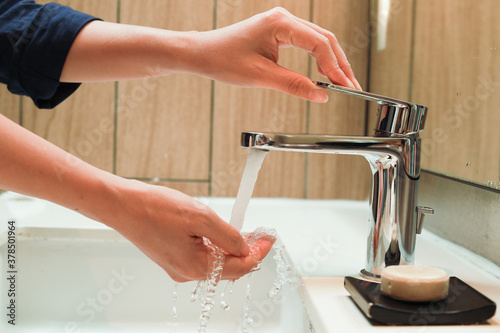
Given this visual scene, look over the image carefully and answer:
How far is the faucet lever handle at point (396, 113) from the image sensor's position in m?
0.51

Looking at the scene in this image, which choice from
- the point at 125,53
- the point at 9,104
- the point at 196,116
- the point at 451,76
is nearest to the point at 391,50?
the point at 451,76

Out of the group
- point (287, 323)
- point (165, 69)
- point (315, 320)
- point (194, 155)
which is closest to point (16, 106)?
point (194, 155)

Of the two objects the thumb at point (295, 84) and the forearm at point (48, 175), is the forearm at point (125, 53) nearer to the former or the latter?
the thumb at point (295, 84)

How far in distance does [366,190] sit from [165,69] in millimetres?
539

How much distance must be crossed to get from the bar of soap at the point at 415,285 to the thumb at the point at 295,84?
0.65 ft

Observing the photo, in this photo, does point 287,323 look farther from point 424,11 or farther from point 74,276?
point 424,11

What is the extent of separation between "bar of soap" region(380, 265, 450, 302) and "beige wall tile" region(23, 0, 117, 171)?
679 mm

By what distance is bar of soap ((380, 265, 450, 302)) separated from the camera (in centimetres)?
42

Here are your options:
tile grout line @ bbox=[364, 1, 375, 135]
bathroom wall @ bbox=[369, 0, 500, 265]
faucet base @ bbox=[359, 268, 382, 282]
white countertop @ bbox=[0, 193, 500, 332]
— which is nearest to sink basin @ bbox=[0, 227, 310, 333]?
white countertop @ bbox=[0, 193, 500, 332]

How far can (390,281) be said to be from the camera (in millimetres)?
435

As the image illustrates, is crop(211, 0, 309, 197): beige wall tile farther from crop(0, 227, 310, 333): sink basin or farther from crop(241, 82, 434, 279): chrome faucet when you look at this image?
crop(241, 82, 434, 279): chrome faucet

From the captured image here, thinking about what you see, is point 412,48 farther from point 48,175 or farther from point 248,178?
point 48,175

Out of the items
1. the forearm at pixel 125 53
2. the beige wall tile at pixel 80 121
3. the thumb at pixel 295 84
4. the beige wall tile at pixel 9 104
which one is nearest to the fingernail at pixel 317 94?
the thumb at pixel 295 84

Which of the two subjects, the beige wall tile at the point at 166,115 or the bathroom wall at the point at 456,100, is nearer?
the bathroom wall at the point at 456,100
